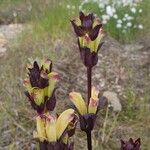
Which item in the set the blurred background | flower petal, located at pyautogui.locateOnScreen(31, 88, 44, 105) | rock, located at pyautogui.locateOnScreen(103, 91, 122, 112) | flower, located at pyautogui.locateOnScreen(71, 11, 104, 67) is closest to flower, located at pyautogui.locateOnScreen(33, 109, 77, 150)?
flower petal, located at pyautogui.locateOnScreen(31, 88, 44, 105)

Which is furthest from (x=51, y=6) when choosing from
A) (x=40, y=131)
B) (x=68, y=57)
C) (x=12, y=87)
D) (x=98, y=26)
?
(x=40, y=131)

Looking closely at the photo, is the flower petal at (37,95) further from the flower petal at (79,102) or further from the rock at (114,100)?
the rock at (114,100)

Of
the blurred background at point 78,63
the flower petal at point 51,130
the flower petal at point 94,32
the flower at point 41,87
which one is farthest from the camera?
the blurred background at point 78,63

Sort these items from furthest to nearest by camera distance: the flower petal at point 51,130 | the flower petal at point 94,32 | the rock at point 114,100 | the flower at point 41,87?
the rock at point 114,100 < the flower petal at point 94,32 < the flower at point 41,87 < the flower petal at point 51,130

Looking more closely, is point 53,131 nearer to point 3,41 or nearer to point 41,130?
point 41,130

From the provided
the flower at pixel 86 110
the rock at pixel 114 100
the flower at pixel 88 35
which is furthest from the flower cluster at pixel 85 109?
the rock at pixel 114 100

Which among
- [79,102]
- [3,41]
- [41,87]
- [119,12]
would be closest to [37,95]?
[41,87]

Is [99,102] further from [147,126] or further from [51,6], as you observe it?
[51,6]
